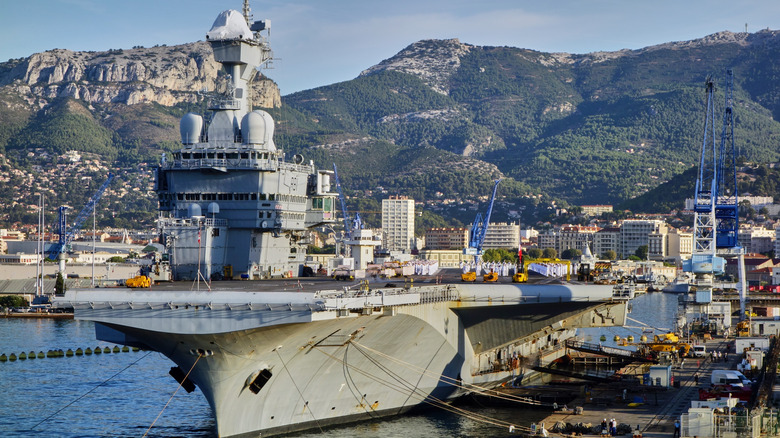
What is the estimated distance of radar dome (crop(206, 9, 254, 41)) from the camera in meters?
37.4

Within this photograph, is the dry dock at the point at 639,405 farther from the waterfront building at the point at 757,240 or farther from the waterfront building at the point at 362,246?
the waterfront building at the point at 757,240

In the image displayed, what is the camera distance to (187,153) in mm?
35750

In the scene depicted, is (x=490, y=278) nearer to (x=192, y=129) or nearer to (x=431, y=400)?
(x=431, y=400)

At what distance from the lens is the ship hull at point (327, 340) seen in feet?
84.7

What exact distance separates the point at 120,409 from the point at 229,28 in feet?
47.0

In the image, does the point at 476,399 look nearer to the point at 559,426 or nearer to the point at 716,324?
the point at 559,426

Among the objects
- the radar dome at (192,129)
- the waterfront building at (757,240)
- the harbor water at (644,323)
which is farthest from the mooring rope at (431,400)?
the waterfront building at (757,240)

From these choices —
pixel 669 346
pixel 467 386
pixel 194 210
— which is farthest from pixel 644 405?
pixel 194 210

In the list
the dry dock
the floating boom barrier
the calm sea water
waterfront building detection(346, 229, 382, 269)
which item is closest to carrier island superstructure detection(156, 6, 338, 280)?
the calm sea water

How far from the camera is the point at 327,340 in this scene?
28.2m

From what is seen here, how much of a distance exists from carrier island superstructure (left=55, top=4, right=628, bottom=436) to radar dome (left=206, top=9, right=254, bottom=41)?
52 mm

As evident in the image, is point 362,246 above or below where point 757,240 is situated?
above

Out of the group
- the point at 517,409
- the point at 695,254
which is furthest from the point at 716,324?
the point at 517,409

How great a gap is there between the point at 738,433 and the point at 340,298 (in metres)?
10.7
